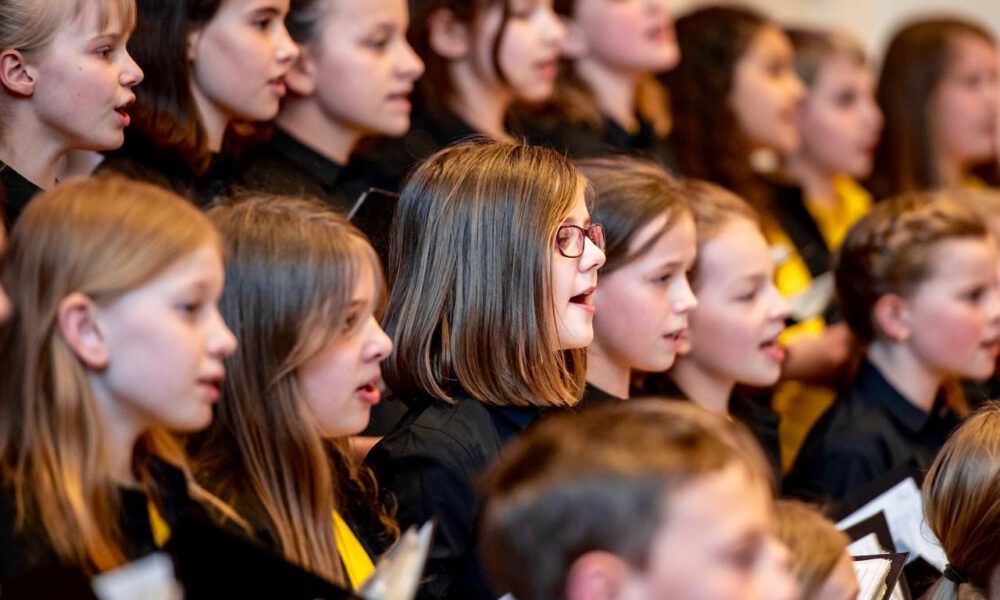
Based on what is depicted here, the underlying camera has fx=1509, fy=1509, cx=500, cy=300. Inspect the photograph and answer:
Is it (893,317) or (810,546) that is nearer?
(810,546)

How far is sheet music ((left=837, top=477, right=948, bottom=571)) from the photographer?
215cm

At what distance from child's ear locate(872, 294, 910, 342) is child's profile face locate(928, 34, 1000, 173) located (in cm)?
122

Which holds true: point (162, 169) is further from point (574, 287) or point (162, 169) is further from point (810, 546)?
point (810, 546)

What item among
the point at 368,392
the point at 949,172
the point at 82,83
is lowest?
the point at 949,172

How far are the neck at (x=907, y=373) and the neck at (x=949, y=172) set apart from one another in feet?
3.78

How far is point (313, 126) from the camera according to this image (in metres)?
2.71

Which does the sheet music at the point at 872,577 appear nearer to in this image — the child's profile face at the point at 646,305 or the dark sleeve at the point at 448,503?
the dark sleeve at the point at 448,503

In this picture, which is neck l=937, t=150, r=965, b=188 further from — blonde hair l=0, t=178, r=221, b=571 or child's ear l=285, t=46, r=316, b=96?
blonde hair l=0, t=178, r=221, b=571

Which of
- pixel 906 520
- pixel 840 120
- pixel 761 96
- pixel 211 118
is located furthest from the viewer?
pixel 840 120

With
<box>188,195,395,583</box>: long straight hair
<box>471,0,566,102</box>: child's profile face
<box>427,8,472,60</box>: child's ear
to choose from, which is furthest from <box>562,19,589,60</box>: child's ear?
<box>188,195,395,583</box>: long straight hair

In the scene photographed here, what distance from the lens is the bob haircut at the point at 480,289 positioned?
199 cm

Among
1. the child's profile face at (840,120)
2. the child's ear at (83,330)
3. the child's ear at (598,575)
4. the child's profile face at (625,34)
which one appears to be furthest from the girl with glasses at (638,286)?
the child's profile face at (840,120)

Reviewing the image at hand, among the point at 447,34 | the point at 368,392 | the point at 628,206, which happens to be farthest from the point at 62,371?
the point at 447,34

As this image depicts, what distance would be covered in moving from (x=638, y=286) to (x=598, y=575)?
898 mm
